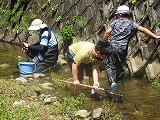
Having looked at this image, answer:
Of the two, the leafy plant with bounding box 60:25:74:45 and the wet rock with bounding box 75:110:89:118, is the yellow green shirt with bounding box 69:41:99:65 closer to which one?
the wet rock with bounding box 75:110:89:118

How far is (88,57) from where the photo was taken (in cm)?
820

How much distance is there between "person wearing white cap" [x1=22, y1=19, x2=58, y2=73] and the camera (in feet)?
36.6

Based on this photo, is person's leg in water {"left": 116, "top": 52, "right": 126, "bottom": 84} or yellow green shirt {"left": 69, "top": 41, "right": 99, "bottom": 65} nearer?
yellow green shirt {"left": 69, "top": 41, "right": 99, "bottom": 65}

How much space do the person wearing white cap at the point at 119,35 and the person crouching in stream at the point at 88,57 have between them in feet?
2.27

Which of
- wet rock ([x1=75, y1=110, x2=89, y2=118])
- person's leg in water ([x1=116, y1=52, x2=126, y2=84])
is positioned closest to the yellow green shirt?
person's leg in water ([x1=116, y1=52, x2=126, y2=84])

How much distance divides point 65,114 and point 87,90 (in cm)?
264

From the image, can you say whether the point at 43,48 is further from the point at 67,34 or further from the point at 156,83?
the point at 156,83

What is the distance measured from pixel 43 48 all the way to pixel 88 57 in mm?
3381

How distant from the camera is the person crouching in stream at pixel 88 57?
764 cm

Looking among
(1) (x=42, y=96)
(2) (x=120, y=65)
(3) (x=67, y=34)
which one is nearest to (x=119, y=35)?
(2) (x=120, y=65)

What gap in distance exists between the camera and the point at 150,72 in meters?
10.4

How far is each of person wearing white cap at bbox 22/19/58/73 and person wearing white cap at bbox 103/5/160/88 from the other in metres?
2.38

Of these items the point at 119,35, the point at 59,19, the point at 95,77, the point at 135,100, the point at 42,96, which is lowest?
the point at 135,100

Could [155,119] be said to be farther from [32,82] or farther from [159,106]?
[32,82]
